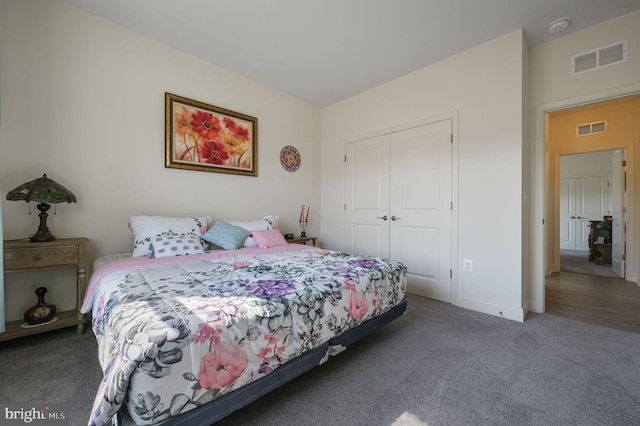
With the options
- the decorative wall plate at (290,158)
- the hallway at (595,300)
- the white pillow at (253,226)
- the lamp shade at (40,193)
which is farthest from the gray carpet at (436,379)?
the decorative wall plate at (290,158)

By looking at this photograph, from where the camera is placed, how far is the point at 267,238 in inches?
113

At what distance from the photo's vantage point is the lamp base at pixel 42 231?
197 cm

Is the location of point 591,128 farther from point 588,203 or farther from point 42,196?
point 42,196

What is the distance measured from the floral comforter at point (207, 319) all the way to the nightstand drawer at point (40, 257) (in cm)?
40

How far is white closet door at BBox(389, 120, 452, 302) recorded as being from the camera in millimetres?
3025

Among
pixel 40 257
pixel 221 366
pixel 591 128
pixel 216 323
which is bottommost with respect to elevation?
pixel 221 366

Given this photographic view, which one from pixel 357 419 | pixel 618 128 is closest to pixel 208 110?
pixel 357 419

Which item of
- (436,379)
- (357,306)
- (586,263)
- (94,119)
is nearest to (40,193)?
(94,119)

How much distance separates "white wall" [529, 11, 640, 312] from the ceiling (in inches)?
4.4

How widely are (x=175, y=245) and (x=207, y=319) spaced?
1.47 m

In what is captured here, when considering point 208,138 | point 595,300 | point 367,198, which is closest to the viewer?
point 595,300

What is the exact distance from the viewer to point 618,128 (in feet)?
12.3

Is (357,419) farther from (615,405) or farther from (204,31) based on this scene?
(204,31)

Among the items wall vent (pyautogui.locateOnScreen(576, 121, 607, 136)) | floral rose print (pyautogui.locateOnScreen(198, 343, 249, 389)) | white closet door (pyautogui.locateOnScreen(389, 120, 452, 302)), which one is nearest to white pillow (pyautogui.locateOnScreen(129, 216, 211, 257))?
floral rose print (pyautogui.locateOnScreen(198, 343, 249, 389))
